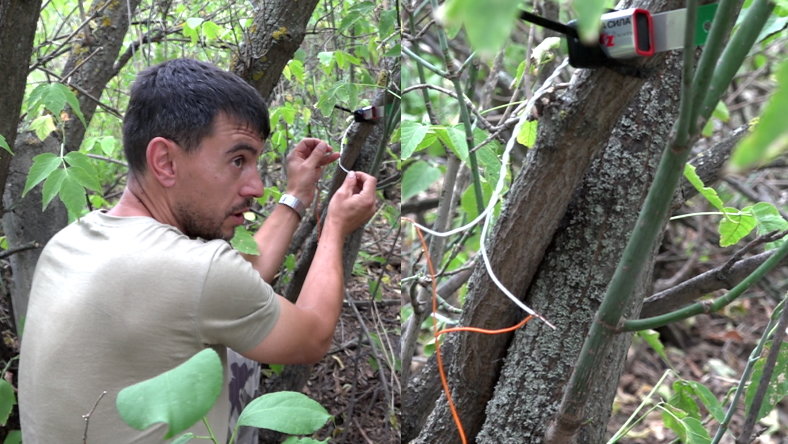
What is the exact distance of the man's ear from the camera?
126 centimetres

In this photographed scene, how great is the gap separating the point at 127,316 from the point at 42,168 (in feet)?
1.22

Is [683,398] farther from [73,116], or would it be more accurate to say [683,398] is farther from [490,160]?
[73,116]

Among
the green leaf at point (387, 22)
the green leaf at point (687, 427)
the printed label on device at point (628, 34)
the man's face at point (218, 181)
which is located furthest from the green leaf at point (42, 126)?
the green leaf at point (687, 427)

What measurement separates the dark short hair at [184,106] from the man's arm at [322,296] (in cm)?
19

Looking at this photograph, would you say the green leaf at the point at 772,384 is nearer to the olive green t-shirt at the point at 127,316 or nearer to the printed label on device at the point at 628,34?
the printed label on device at the point at 628,34

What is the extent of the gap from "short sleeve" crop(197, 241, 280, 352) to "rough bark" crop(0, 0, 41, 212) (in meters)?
0.58

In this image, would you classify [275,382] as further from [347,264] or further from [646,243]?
[646,243]

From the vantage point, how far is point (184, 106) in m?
1.26

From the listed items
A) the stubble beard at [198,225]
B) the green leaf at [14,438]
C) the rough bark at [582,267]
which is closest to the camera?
the rough bark at [582,267]

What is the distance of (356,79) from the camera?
1.38 meters

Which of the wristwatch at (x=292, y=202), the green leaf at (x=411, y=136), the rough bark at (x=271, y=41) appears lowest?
the wristwatch at (x=292, y=202)

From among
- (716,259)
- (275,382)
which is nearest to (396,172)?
(275,382)

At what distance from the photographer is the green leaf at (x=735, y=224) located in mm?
1368

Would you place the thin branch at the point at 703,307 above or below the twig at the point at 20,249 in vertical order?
above
